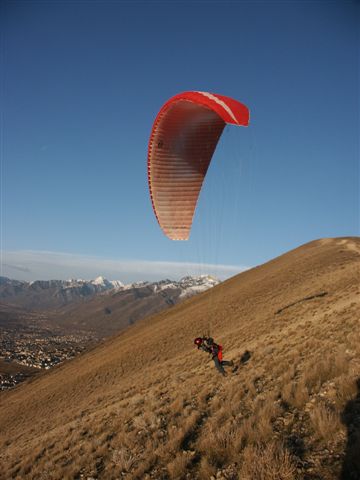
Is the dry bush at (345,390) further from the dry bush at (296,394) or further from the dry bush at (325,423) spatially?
the dry bush at (296,394)

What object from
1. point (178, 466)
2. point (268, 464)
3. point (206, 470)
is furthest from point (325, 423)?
point (178, 466)

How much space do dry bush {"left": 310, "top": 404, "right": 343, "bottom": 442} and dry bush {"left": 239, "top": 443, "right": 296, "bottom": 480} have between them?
2.28ft

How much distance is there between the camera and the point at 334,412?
5.62 metres

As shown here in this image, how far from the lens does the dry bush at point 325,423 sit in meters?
5.20

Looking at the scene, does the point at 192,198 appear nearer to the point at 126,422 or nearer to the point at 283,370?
the point at 283,370

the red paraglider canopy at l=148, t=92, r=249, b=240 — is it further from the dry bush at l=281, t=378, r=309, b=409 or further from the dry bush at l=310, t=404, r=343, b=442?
the dry bush at l=310, t=404, r=343, b=442

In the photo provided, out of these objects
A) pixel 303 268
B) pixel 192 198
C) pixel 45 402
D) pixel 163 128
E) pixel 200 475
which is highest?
pixel 163 128

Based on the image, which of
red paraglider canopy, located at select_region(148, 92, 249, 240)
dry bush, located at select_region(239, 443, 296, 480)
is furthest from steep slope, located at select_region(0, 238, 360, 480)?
red paraglider canopy, located at select_region(148, 92, 249, 240)

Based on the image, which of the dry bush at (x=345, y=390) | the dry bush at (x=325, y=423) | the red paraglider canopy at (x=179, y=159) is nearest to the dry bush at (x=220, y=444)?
the dry bush at (x=325, y=423)

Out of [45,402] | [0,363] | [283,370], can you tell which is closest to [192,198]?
[283,370]

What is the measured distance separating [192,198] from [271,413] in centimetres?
930

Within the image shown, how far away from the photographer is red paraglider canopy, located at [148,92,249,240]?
12.7 meters

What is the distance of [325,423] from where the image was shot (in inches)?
211

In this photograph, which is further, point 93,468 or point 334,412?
point 93,468
